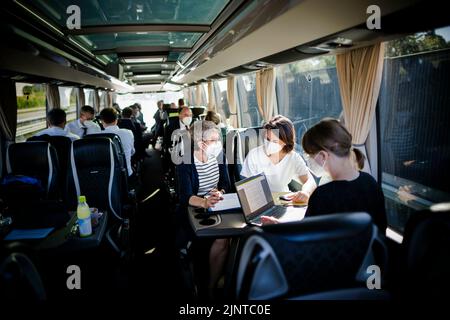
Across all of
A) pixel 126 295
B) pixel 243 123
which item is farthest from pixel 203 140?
pixel 243 123

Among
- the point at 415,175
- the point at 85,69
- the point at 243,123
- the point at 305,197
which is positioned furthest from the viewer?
the point at 243,123

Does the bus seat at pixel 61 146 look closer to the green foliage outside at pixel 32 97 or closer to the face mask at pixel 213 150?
the green foliage outside at pixel 32 97

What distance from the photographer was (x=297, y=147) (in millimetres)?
4586

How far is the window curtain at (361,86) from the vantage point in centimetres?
269

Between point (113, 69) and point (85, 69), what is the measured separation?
2.88 meters

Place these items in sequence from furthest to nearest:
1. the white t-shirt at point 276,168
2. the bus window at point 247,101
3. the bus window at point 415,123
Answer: the bus window at point 247,101 < the white t-shirt at point 276,168 < the bus window at point 415,123

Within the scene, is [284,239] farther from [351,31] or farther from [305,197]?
[351,31]

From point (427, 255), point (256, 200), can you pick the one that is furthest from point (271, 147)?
point (427, 255)

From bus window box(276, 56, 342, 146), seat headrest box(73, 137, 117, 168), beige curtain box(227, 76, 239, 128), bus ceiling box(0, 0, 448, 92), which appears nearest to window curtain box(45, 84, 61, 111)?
bus ceiling box(0, 0, 448, 92)

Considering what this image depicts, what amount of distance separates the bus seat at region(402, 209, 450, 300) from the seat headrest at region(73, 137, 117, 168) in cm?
283

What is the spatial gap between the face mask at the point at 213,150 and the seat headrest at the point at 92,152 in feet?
3.53

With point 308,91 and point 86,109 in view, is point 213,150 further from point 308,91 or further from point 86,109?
point 86,109

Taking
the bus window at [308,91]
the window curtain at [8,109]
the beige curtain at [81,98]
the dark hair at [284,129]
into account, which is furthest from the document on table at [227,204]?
the beige curtain at [81,98]

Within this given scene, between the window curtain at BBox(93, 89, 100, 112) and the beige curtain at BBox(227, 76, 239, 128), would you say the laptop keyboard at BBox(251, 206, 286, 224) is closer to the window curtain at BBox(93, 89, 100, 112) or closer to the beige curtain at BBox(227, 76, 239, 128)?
the beige curtain at BBox(227, 76, 239, 128)
